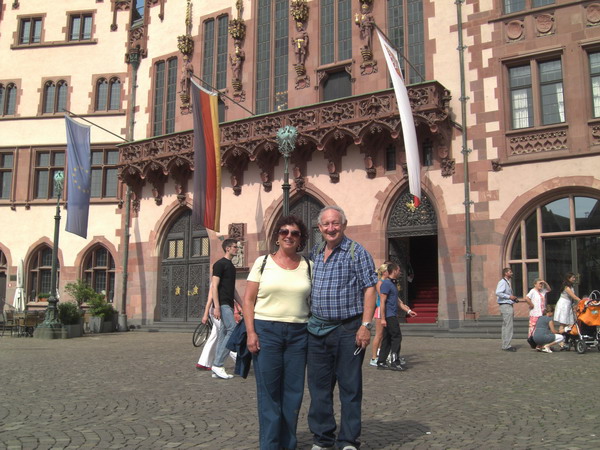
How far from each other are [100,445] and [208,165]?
14.5 metres

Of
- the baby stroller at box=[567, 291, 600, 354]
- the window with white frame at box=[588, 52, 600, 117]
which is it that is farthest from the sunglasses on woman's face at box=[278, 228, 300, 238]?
the window with white frame at box=[588, 52, 600, 117]

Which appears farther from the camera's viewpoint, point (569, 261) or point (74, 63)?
point (74, 63)

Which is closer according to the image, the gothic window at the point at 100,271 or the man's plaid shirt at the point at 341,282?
the man's plaid shirt at the point at 341,282

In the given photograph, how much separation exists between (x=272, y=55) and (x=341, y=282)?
20.9m

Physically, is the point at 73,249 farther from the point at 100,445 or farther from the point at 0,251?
the point at 100,445

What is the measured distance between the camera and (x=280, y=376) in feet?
15.7

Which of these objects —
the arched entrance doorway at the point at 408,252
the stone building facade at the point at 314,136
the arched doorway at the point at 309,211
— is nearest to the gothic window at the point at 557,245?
the stone building facade at the point at 314,136

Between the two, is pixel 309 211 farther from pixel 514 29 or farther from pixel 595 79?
pixel 595 79

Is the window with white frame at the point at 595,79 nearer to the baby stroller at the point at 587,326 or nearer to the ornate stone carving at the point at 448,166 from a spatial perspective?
the ornate stone carving at the point at 448,166

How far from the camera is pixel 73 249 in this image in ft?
94.4

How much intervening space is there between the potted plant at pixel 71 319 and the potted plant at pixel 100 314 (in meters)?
3.01

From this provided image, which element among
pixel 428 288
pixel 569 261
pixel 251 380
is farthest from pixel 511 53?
pixel 251 380

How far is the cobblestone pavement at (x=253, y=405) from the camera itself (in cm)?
525

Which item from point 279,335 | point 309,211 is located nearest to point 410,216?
point 309,211
